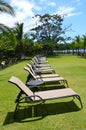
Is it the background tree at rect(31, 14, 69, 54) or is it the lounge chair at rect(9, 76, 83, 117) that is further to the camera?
the background tree at rect(31, 14, 69, 54)

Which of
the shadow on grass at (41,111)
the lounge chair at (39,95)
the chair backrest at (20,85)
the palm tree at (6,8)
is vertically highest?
the palm tree at (6,8)

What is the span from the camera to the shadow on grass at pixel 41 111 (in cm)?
630

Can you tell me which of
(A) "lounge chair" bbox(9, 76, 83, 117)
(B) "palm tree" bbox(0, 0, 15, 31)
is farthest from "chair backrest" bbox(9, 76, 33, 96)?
(B) "palm tree" bbox(0, 0, 15, 31)

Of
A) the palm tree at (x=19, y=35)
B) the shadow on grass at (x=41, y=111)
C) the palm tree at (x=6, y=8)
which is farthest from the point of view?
the palm tree at (x=19, y=35)

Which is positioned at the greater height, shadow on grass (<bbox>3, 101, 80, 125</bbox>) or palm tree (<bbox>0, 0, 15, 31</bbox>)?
palm tree (<bbox>0, 0, 15, 31</bbox>)

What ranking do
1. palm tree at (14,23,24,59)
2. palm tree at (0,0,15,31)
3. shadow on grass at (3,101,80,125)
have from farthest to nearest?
palm tree at (14,23,24,59), palm tree at (0,0,15,31), shadow on grass at (3,101,80,125)

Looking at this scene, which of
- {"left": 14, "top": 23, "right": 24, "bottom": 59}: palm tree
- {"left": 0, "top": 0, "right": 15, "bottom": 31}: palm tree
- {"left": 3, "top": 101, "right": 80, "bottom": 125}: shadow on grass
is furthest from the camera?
{"left": 14, "top": 23, "right": 24, "bottom": 59}: palm tree

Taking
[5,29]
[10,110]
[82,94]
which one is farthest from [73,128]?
[5,29]

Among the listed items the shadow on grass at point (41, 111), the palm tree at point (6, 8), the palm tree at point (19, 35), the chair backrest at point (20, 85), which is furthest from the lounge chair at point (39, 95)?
the palm tree at point (19, 35)

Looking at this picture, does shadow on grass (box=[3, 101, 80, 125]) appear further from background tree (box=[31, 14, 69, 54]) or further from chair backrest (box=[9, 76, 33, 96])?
background tree (box=[31, 14, 69, 54])

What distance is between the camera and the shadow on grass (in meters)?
6.30

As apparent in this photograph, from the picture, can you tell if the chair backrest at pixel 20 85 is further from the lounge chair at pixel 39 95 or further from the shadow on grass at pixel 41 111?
the shadow on grass at pixel 41 111

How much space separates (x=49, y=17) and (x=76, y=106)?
2024 inches

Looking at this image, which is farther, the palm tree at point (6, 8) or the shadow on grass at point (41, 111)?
the palm tree at point (6, 8)
